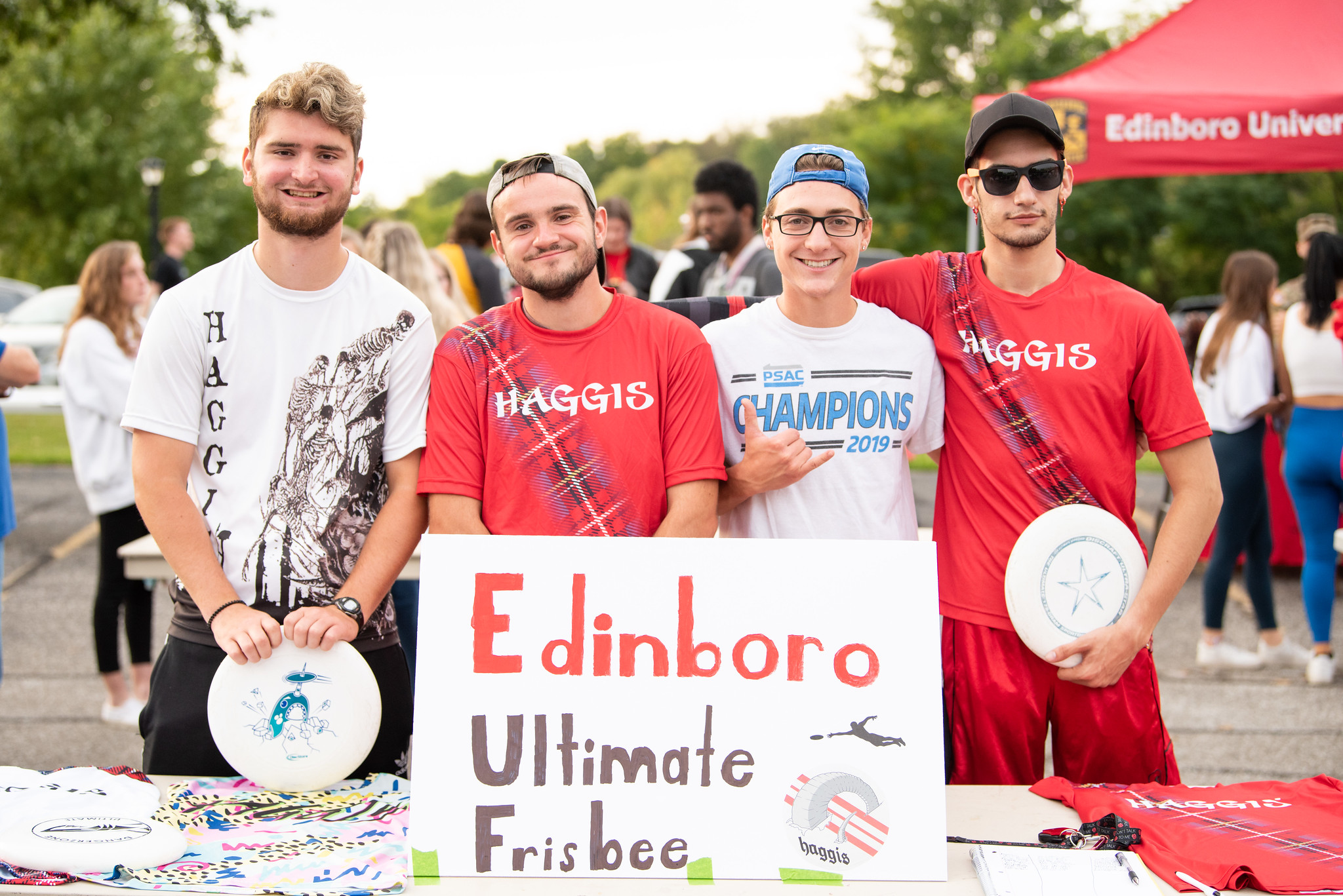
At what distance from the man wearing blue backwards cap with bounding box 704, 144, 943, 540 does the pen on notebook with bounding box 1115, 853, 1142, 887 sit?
819 mm

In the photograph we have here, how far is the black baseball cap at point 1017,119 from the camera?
2.46 m

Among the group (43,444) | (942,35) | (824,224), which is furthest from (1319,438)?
(942,35)

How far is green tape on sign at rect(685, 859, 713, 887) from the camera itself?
186 centimetres

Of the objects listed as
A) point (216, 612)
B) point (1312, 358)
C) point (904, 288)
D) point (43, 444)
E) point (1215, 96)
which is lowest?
point (216, 612)

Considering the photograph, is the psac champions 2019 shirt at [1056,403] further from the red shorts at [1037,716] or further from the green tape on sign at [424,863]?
the green tape on sign at [424,863]

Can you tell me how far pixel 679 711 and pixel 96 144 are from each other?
98.3ft

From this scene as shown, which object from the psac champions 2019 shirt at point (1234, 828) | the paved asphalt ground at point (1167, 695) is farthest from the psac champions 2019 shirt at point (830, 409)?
the paved asphalt ground at point (1167, 695)

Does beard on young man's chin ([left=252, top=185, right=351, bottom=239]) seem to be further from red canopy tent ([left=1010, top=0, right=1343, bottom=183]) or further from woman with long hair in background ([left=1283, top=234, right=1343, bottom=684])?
woman with long hair in background ([left=1283, top=234, right=1343, bottom=684])

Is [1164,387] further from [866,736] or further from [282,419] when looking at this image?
[282,419]

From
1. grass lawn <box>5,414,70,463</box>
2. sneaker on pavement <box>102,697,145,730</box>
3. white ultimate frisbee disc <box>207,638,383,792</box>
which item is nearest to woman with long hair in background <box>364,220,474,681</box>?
sneaker on pavement <box>102,697,145,730</box>

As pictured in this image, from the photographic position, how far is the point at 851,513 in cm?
242

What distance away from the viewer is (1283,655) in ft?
18.6

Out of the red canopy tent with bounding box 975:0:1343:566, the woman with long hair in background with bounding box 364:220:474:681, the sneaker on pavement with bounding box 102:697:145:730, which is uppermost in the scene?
the red canopy tent with bounding box 975:0:1343:566

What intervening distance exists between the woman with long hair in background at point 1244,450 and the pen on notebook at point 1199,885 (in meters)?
4.08
